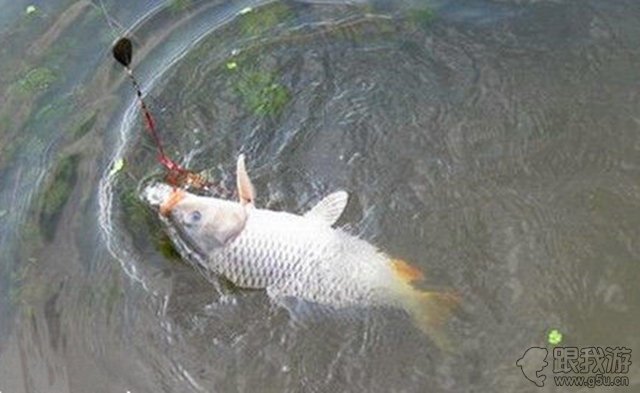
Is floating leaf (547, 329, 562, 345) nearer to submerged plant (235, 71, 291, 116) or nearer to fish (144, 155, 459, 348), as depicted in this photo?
fish (144, 155, 459, 348)

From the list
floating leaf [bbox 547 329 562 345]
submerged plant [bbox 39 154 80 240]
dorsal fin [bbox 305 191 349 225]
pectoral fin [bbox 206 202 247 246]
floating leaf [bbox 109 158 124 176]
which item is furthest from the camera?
floating leaf [bbox 109 158 124 176]

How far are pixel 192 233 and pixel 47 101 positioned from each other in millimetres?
2087

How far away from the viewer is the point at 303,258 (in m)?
4.51

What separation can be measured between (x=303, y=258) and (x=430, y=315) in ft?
2.34

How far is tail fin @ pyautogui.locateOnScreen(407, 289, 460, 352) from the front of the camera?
173 inches

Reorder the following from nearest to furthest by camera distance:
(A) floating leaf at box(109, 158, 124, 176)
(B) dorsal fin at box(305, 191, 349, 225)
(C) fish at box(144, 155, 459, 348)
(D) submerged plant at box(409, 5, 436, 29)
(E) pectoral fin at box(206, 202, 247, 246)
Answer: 1. (C) fish at box(144, 155, 459, 348)
2. (E) pectoral fin at box(206, 202, 247, 246)
3. (B) dorsal fin at box(305, 191, 349, 225)
4. (A) floating leaf at box(109, 158, 124, 176)
5. (D) submerged plant at box(409, 5, 436, 29)

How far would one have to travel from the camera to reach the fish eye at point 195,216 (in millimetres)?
4676

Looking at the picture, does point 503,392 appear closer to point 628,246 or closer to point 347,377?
point 347,377

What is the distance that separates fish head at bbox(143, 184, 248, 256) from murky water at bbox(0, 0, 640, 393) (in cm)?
28

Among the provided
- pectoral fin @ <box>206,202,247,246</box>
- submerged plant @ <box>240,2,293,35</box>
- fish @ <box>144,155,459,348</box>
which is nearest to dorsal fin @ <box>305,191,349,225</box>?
fish @ <box>144,155,459,348</box>

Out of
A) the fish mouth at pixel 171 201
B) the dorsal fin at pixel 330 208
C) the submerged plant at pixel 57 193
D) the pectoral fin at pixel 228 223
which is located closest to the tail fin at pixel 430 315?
the dorsal fin at pixel 330 208

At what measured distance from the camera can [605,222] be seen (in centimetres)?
468

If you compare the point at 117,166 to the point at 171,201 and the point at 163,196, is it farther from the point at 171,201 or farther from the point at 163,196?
the point at 171,201

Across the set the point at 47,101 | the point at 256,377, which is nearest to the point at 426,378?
the point at 256,377
